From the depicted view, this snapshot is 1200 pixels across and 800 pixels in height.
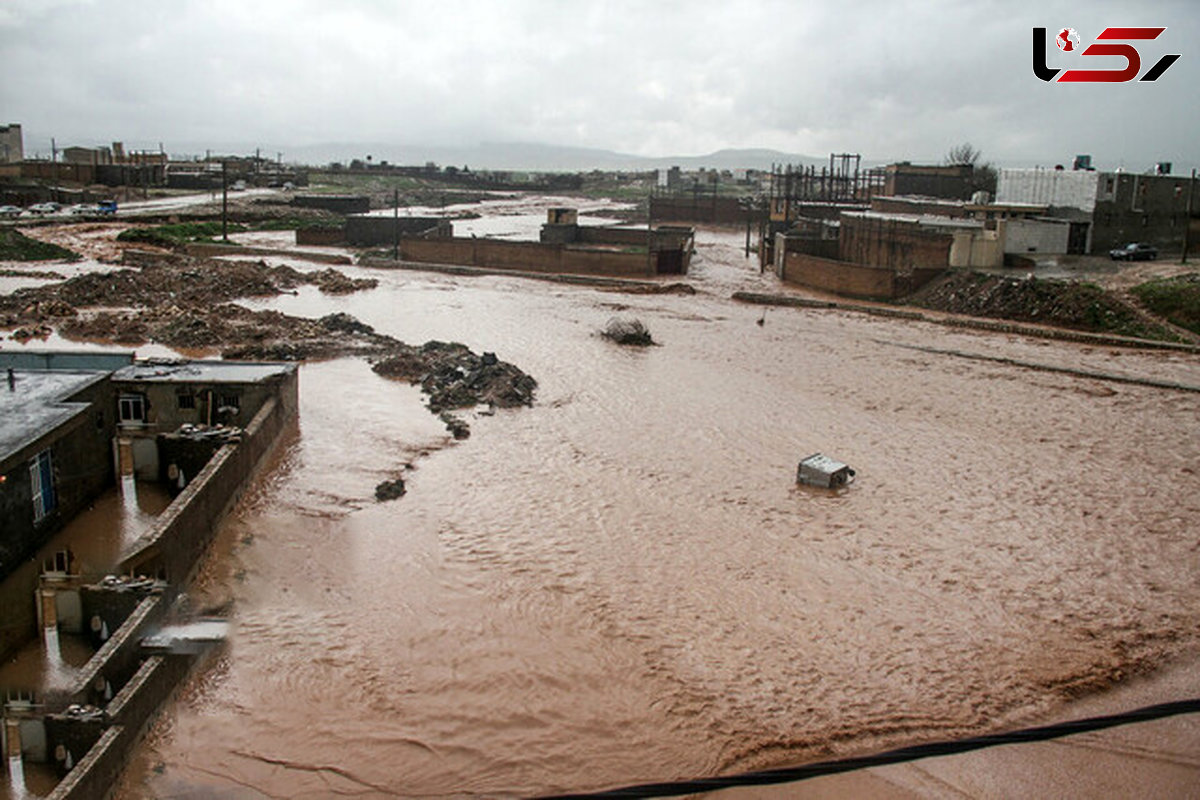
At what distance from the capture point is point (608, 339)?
27.2 metres

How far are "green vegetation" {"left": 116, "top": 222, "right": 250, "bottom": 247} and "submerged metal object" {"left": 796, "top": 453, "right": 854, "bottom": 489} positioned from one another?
3643 centimetres

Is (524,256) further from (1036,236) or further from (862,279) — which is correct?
(1036,236)

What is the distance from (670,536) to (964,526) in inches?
175

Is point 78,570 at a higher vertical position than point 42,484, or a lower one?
lower

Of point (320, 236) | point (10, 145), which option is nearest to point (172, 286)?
point (320, 236)

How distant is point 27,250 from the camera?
128ft

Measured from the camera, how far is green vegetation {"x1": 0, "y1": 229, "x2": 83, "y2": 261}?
38.2 meters

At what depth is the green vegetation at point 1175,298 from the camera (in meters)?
28.5

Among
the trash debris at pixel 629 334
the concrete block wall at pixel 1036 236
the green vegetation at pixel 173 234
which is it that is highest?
the concrete block wall at pixel 1036 236

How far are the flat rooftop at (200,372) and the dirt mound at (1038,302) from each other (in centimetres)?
2326

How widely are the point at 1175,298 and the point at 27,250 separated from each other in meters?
Answer: 42.7

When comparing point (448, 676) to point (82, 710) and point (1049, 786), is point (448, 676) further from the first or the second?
point (1049, 786)

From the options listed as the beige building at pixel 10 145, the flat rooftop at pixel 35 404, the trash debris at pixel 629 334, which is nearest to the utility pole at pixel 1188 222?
the trash debris at pixel 629 334

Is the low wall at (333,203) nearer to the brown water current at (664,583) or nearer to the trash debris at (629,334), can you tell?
the trash debris at (629,334)
